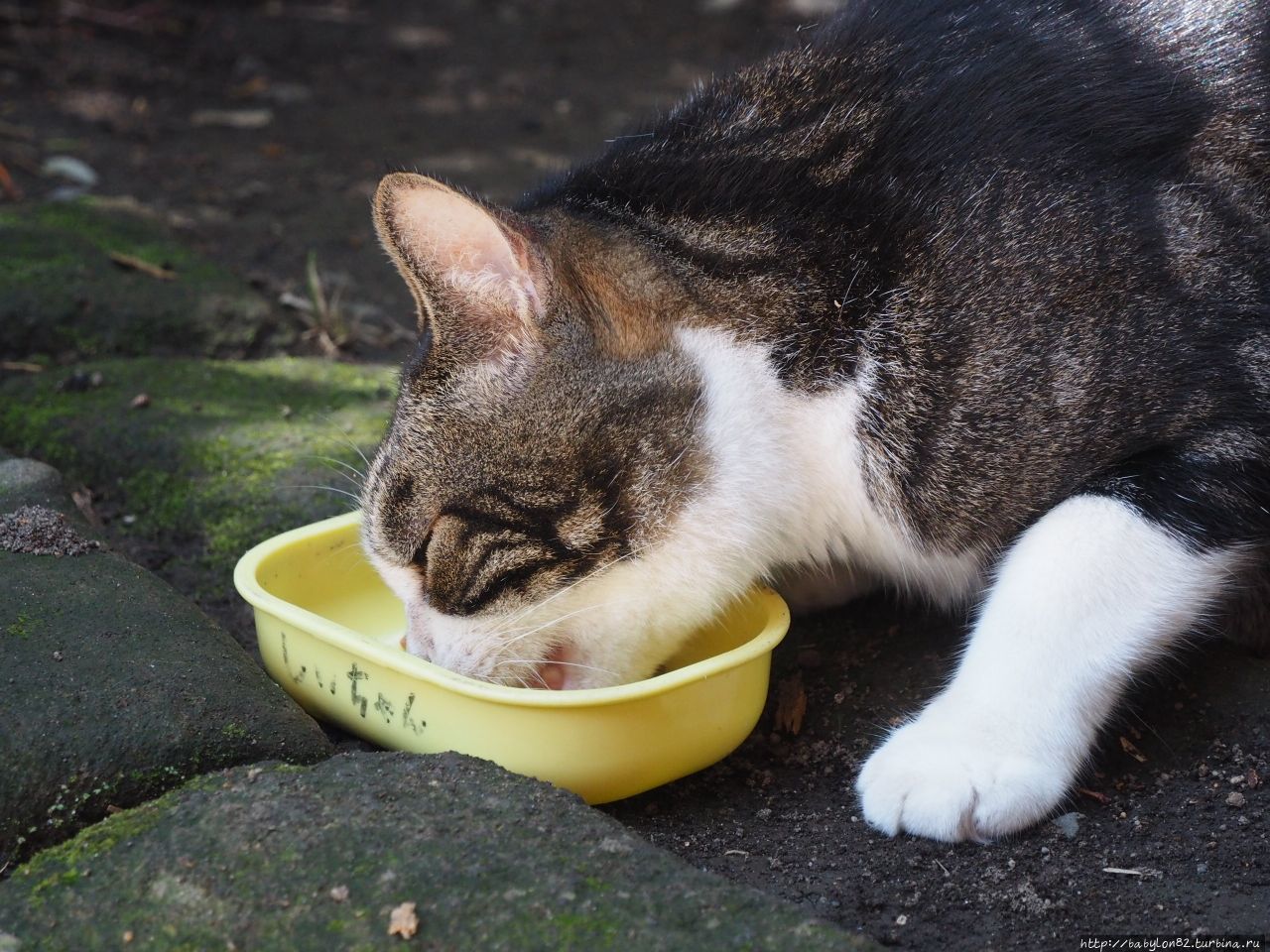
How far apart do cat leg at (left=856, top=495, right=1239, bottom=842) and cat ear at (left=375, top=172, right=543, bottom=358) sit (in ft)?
2.70

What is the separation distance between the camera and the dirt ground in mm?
1763

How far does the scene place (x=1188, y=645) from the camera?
2.15 metres

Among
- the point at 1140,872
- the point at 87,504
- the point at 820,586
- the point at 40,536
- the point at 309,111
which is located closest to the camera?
the point at 1140,872

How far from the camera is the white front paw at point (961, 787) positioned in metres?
1.84

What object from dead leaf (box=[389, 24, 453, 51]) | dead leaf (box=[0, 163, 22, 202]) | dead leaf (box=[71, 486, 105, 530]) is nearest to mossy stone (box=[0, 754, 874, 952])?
dead leaf (box=[71, 486, 105, 530])

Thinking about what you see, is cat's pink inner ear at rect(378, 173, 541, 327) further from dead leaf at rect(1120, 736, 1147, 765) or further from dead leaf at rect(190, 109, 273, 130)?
dead leaf at rect(190, 109, 273, 130)

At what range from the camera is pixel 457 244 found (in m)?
1.93

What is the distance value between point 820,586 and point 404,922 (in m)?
1.24

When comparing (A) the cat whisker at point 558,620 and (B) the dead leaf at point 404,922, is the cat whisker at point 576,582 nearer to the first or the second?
(A) the cat whisker at point 558,620

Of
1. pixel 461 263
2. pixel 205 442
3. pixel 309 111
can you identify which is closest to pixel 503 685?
pixel 461 263

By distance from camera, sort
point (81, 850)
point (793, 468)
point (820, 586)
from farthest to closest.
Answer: point (820, 586) < point (793, 468) < point (81, 850)

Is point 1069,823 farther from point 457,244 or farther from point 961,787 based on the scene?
point 457,244

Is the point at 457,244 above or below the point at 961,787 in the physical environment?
above

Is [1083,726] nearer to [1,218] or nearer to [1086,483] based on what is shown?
[1086,483]
